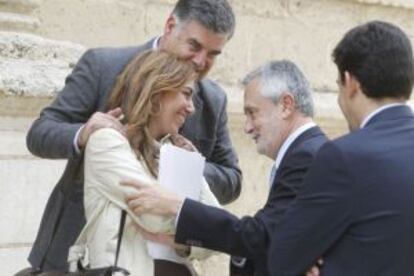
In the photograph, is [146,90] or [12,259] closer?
[146,90]

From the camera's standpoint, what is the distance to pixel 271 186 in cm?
360

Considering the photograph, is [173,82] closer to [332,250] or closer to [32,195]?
[332,250]

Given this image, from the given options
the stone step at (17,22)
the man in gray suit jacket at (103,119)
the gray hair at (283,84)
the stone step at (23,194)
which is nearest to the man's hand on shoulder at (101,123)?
the man in gray suit jacket at (103,119)

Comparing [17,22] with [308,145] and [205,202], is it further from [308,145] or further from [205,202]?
[308,145]

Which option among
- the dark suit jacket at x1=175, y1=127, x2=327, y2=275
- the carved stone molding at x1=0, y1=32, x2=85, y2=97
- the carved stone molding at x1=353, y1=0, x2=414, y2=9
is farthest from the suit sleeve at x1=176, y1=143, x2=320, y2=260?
the carved stone molding at x1=353, y1=0, x2=414, y2=9

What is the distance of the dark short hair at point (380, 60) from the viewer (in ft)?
10.2

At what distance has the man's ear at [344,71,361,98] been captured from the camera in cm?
314

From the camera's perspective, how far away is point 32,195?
520 centimetres

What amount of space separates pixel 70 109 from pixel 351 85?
42.3 inches

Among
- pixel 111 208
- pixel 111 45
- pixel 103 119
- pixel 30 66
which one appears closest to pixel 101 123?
pixel 103 119

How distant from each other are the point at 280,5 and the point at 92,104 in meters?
3.18

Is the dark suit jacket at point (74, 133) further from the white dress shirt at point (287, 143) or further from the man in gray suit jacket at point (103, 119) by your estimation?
the white dress shirt at point (287, 143)

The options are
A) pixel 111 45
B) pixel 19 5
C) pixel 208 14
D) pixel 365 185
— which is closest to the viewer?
pixel 365 185

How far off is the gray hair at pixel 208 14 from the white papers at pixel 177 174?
21.9 inches
